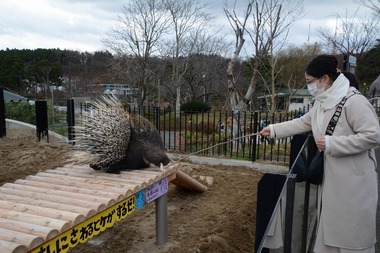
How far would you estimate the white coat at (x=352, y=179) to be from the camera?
2199mm

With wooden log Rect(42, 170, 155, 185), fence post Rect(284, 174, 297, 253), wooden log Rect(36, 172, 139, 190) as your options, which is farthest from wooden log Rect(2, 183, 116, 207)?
fence post Rect(284, 174, 297, 253)

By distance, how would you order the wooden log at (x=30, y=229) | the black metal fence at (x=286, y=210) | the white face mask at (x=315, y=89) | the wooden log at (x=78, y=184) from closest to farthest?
1. the black metal fence at (x=286, y=210)
2. the wooden log at (x=30, y=229)
3. the white face mask at (x=315, y=89)
4. the wooden log at (x=78, y=184)

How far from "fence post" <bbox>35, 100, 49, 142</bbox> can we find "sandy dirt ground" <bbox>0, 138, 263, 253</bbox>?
252 cm

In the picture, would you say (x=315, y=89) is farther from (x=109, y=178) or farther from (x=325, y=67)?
(x=109, y=178)

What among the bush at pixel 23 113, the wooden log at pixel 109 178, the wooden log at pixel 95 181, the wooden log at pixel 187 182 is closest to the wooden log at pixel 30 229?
the wooden log at pixel 95 181

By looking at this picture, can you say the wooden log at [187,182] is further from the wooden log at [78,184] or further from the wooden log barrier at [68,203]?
the wooden log at [78,184]

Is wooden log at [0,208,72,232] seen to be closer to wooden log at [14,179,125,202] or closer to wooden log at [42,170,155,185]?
wooden log at [14,179,125,202]

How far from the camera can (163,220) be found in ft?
12.6

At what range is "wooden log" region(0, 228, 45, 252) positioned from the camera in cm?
198

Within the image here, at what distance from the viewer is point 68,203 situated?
269cm

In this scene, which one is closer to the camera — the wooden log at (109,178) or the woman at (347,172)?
the woman at (347,172)

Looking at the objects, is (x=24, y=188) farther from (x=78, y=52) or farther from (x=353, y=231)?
(x=78, y=52)

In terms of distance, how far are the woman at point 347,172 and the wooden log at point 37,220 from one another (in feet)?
5.67

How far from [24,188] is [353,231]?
2679 mm
